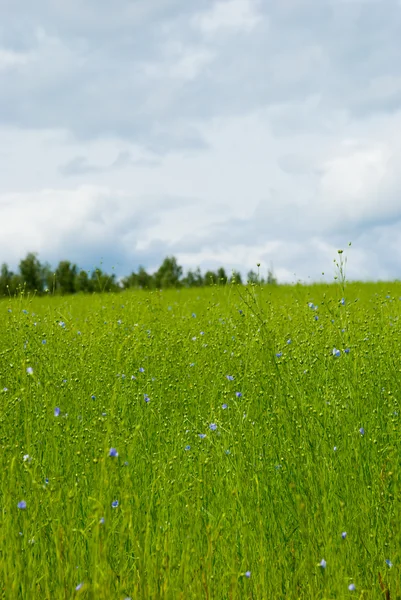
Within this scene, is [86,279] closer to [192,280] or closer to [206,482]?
[192,280]

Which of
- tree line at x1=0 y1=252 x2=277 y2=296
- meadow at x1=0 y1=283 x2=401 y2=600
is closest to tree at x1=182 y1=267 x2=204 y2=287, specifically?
tree line at x1=0 y1=252 x2=277 y2=296

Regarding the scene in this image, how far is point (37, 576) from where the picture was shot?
104 inches

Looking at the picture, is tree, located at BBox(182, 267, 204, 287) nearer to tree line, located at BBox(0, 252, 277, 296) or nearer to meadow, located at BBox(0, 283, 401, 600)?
tree line, located at BBox(0, 252, 277, 296)

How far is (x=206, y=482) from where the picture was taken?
2.98 metres

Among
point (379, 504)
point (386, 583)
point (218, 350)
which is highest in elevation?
point (218, 350)

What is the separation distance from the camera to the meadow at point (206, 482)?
2.36 meters

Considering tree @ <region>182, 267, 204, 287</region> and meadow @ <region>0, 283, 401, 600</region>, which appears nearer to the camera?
meadow @ <region>0, 283, 401, 600</region>

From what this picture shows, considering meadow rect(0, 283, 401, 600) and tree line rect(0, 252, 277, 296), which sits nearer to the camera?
meadow rect(0, 283, 401, 600)

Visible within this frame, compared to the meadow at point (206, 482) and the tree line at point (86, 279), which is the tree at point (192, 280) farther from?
the meadow at point (206, 482)

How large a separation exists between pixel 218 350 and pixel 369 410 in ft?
5.47

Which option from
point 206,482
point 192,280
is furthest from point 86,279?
point 206,482

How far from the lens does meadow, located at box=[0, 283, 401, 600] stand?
236 cm

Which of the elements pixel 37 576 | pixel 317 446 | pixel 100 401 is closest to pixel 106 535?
pixel 37 576

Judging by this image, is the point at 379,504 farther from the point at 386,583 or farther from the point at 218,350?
the point at 218,350
